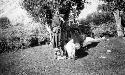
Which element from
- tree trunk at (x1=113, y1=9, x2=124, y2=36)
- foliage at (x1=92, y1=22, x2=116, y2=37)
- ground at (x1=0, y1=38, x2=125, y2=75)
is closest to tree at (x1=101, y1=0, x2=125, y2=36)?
tree trunk at (x1=113, y1=9, x2=124, y2=36)

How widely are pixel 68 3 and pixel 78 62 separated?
7972 millimetres

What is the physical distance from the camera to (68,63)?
1389 centimetres

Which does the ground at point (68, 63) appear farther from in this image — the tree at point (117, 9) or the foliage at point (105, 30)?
the foliage at point (105, 30)

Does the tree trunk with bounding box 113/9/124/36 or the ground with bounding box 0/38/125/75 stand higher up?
the tree trunk with bounding box 113/9/124/36

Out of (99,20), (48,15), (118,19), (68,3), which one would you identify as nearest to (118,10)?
(118,19)

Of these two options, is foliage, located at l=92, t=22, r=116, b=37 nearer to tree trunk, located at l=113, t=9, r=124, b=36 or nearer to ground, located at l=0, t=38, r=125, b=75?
tree trunk, located at l=113, t=9, r=124, b=36

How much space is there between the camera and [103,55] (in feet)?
50.3

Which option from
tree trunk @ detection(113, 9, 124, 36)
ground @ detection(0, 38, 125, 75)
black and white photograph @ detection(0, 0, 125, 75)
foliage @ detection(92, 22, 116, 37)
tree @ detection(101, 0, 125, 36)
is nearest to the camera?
→ ground @ detection(0, 38, 125, 75)

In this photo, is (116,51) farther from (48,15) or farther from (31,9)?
(31,9)

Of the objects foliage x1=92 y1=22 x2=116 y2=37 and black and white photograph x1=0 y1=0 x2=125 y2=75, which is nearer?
black and white photograph x1=0 y1=0 x2=125 y2=75

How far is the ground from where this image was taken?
482 inches

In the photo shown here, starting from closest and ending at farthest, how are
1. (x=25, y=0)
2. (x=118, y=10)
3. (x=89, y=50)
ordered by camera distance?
(x=89, y=50), (x=25, y=0), (x=118, y=10)

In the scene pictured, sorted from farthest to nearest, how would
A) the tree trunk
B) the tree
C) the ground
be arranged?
the tree trunk, the tree, the ground

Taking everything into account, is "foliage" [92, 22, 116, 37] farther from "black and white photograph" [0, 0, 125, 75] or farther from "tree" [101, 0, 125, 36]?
"tree" [101, 0, 125, 36]
